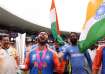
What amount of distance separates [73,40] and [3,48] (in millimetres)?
1891

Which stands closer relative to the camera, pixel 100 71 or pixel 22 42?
pixel 100 71

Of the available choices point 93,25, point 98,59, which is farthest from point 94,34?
→ point 98,59

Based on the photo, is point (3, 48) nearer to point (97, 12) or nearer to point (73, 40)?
point (73, 40)

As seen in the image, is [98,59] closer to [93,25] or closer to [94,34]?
[94,34]

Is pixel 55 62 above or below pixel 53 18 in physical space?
below

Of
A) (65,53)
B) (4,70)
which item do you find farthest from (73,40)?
(4,70)

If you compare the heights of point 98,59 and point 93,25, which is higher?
point 93,25

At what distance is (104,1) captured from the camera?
340 inches

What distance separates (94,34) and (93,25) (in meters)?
0.17

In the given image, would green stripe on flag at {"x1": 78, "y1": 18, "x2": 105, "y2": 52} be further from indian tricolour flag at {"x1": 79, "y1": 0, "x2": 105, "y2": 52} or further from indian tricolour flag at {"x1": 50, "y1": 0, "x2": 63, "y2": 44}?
indian tricolour flag at {"x1": 50, "y1": 0, "x2": 63, "y2": 44}

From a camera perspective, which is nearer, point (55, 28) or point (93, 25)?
point (93, 25)

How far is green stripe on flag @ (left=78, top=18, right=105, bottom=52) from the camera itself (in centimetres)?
859

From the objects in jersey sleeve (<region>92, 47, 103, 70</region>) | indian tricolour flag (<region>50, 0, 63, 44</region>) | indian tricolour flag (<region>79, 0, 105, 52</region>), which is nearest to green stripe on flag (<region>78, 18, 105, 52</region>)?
indian tricolour flag (<region>79, 0, 105, 52</region>)

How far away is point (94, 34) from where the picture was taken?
346 inches
